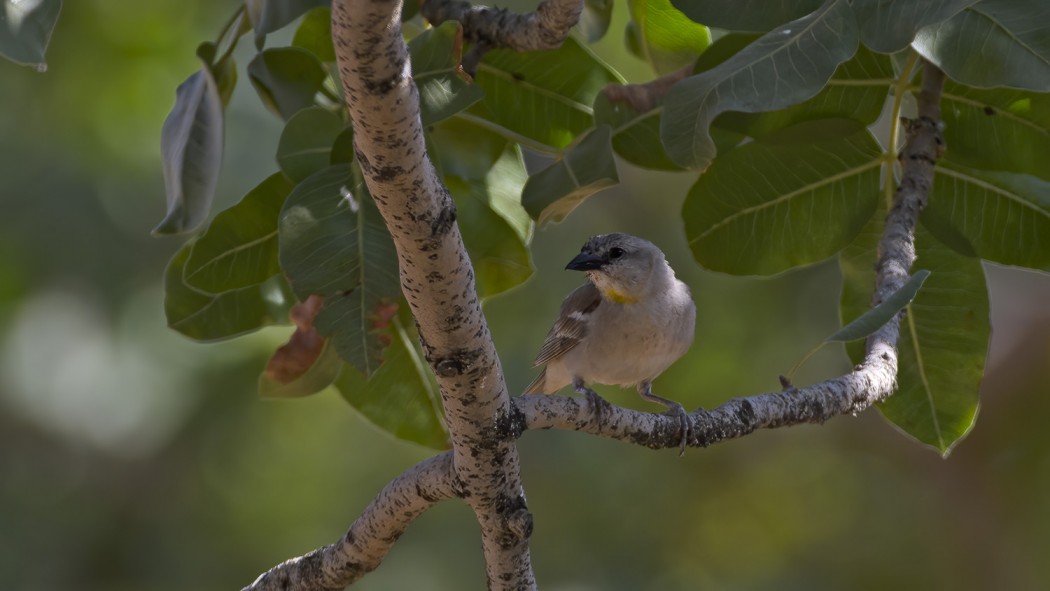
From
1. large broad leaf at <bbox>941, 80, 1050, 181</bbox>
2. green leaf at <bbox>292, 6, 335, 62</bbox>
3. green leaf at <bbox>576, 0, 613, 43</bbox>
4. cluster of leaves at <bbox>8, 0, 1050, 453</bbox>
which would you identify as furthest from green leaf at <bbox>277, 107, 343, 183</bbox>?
large broad leaf at <bbox>941, 80, 1050, 181</bbox>

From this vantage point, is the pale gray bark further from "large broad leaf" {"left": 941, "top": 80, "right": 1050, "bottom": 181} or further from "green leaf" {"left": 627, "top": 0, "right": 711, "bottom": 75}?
"green leaf" {"left": 627, "top": 0, "right": 711, "bottom": 75}

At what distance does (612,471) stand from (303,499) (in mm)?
2097

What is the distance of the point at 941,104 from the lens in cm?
299

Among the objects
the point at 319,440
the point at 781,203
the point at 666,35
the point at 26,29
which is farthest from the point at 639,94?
the point at 319,440

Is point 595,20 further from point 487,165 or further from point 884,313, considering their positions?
point 884,313

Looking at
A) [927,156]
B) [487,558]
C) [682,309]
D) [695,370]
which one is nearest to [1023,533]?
[695,370]

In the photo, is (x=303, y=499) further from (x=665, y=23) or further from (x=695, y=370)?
(x=665, y=23)

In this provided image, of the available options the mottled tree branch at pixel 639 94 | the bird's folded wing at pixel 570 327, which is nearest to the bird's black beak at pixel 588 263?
the bird's folded wing at pixel 570 327

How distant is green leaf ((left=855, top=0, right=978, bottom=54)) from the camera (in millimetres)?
2053

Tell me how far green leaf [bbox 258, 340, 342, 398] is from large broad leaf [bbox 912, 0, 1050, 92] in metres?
1.69

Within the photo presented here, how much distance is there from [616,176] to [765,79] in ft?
1.46

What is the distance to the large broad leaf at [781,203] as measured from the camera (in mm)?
2992

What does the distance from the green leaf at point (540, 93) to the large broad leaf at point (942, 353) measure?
110 centimetres

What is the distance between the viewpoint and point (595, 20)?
3432 mm
